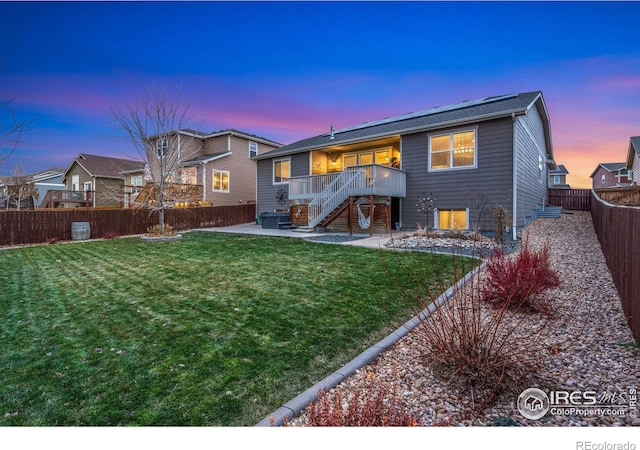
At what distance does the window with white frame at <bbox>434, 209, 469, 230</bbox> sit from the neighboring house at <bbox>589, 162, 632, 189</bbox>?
110 feet

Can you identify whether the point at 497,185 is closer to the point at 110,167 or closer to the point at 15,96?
the point at 15,96

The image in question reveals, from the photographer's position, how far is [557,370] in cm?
229

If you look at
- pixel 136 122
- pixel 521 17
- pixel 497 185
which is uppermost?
pixel 136 122

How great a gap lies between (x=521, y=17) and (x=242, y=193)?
64.2 feet

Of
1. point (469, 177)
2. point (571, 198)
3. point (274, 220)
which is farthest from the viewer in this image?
point (571, 198)

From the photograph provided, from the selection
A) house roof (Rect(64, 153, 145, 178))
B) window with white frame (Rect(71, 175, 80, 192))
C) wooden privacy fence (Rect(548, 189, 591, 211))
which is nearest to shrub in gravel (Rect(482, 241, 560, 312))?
wooden privacy fence (Rect(548, 189, 591, 211))

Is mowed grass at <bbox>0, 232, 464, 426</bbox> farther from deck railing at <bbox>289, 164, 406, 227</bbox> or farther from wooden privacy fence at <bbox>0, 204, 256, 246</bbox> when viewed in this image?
wooden privacy fence at <bbox>0, 204, 256, 246</bbox>

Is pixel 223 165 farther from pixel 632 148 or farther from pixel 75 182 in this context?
pixel 632 148

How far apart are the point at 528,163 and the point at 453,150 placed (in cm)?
323

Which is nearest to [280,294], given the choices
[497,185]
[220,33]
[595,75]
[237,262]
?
[237,262]

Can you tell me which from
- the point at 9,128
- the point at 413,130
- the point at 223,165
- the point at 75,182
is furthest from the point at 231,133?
the point at 9,128

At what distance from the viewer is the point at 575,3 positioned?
3.00 meters

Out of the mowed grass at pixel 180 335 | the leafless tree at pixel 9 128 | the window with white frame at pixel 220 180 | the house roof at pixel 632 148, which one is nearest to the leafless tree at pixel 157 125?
the mowed grass at pixel 180 335

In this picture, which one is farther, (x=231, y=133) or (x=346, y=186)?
(x=231, y=133)
